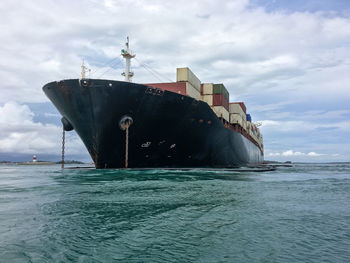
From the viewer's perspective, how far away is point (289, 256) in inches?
185

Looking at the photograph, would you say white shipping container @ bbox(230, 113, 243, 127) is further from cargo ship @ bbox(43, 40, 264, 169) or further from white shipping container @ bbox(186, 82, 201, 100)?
cargo ship @ bbox(43, 40, 264, 169)

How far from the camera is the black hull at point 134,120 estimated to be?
21.8m

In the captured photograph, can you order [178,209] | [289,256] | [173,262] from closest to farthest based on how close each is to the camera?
[173,262]
[289,256]
[178,209]

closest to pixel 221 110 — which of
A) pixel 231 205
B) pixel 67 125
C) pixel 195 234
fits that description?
pixel 67 125

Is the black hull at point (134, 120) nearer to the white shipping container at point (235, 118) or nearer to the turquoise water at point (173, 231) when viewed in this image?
the turquoise water at point (173, 231)

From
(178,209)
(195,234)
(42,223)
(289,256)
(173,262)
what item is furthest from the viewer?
(178,209)

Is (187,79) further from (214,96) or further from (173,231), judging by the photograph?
(173,231)

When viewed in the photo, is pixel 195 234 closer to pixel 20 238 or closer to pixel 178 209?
pixel 178 209

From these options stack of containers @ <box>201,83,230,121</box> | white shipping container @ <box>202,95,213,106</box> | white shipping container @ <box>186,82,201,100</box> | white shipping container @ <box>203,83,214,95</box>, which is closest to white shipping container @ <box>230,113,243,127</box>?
stack of containers @ <box>201,83,230,121</box>

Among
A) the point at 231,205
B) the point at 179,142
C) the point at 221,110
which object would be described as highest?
the point at 221,110

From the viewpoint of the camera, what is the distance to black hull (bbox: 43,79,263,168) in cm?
2175

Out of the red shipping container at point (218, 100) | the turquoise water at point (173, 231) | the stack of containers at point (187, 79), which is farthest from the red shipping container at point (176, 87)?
the turquoise water at point (173, 231)

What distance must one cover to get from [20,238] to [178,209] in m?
4.42

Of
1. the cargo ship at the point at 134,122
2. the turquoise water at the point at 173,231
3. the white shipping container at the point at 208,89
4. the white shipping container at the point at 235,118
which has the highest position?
the white shipping container at the point at 208,89
